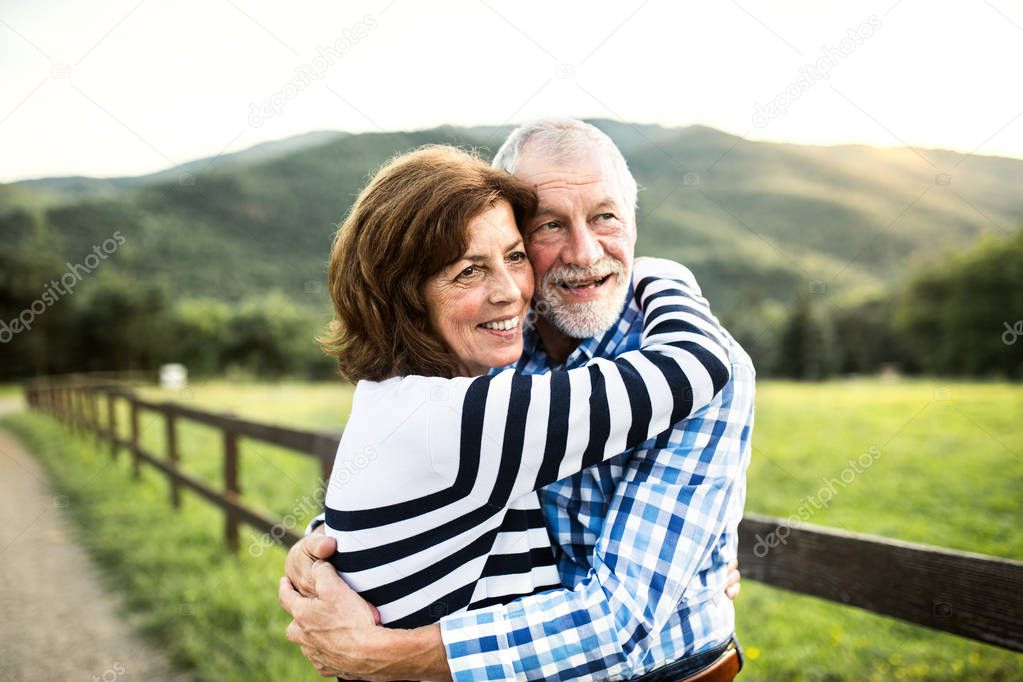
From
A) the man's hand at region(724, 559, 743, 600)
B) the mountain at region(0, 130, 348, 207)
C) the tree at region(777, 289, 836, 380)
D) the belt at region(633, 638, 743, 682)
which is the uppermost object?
the mountain at region(0, 130, 348, 207)

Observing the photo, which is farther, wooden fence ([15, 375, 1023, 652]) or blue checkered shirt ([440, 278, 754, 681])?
wooden fence ([15, 375, 1023, 652])

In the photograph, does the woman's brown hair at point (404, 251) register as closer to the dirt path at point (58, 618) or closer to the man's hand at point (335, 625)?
the man's hand at point (335, 625)

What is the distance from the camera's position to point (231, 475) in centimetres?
Answer: 541

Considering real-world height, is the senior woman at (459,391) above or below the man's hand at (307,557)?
above

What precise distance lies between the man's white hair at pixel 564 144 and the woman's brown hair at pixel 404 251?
21 centimetres

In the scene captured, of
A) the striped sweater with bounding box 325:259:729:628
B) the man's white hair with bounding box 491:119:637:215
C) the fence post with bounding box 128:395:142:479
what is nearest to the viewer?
the striped sweater with bounding box 325:259:729:628

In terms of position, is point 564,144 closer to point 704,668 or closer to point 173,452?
point 704,668

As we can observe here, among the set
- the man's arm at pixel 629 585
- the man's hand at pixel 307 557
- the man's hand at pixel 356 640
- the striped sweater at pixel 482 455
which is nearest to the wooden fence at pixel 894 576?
the man's arm at pixel 629 585

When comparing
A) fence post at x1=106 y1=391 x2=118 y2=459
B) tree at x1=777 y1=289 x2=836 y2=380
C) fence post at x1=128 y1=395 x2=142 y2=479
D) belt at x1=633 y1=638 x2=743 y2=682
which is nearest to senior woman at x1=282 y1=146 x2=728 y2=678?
belt at x1=633 y1=638 x2=743 y2=682

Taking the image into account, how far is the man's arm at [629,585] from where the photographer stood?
1.30m

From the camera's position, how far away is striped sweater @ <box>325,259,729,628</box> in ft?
4.23

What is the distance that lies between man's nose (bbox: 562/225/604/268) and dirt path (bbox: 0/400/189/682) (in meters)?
3.20

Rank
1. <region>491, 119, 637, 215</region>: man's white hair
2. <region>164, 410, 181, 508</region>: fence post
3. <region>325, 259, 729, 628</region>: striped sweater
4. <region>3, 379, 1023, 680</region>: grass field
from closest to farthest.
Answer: <region>325, 259, 729, 628</region>: striped sweater
<region>491, 119, 637, 215</region>: man's white hair
<region>3, 379, 1023, 680</region>: grass field
<region>164, 410, 181, 508</region>: fence post

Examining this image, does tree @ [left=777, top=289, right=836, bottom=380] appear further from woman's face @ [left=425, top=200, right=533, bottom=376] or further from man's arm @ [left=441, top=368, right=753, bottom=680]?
man's arm @ [left=441, top=368, right=753, bottom=680]
